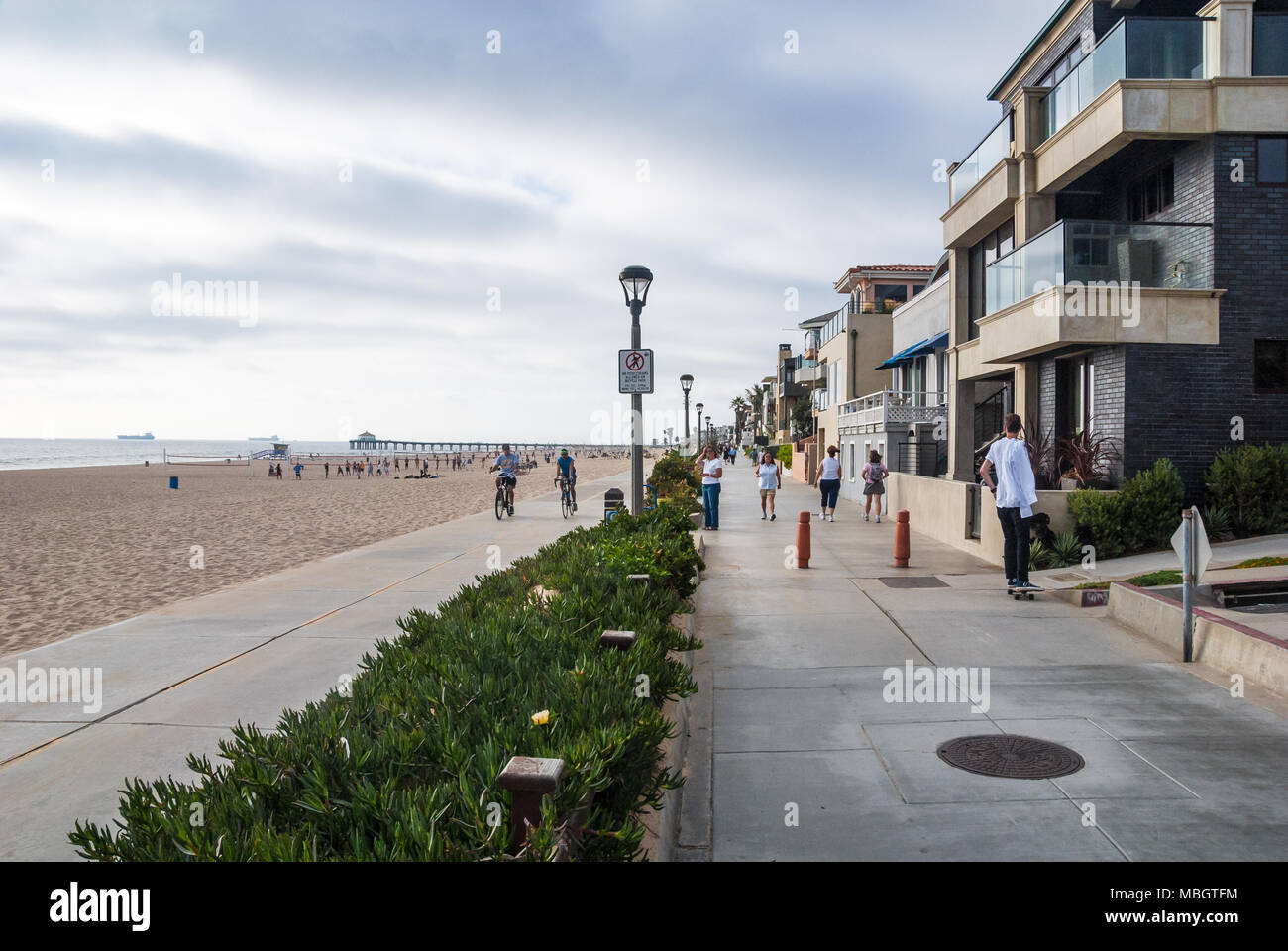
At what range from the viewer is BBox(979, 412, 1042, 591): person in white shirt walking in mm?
10312

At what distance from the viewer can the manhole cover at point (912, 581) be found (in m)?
11.9

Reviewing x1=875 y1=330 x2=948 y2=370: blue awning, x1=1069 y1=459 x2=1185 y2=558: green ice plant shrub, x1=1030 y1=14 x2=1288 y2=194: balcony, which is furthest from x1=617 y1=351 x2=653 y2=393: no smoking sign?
x1=875 y1=330 x2=948 y2=370: blue awning

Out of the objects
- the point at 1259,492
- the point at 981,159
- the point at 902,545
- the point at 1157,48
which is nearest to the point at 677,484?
the point at 981,159

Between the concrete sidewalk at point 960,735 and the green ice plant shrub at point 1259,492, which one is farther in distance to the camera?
the green ice plant shrub at point 1259,492

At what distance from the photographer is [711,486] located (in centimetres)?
1973

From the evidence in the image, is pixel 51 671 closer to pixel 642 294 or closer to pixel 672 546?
pixel 672 546

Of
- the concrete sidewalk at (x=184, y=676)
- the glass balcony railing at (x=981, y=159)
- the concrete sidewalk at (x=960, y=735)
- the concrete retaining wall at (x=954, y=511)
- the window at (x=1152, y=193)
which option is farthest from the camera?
the glass balcony railing at (x=981, y=159)

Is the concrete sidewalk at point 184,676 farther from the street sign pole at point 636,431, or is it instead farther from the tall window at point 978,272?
the tall window at point 978,272

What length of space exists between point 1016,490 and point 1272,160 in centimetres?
828

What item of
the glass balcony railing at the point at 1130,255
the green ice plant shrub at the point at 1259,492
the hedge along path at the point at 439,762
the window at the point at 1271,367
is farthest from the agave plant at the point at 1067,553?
the hedge along path at the point at 439,762

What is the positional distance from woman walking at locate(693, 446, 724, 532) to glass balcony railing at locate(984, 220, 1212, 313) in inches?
297

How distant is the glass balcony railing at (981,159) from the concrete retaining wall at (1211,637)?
11.8 m

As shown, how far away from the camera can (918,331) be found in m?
30.0
